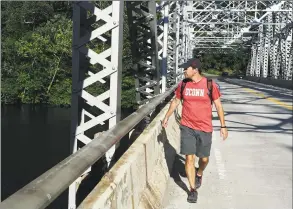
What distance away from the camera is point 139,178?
4707 millimetres

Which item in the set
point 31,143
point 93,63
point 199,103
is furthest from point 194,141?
point 31,143

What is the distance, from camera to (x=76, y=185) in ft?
18.0

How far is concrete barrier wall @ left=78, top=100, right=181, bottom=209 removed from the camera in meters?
3.20

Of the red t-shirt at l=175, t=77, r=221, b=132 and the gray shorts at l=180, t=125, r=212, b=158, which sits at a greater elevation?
the red t-shirt at l=175, t=77, r=221, b=132

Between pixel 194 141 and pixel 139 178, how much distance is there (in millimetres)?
1449

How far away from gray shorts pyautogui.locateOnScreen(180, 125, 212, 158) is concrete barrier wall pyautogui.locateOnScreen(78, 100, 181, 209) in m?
0.44

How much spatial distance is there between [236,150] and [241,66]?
11067cm

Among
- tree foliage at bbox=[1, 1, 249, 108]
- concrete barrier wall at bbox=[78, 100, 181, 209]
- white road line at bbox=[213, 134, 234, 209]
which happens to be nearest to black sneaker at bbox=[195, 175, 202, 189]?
white road line at bbox=[213, 134, 234, 209]

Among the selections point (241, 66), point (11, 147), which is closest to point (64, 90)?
point (11, 147)

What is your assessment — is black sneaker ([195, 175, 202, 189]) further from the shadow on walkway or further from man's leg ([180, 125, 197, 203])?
man's leg ([180, 125, 197, 203])

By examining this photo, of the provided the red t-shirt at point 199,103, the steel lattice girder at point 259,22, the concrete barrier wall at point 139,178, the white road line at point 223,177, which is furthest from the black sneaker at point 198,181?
the steel lattice girder at point 259,22

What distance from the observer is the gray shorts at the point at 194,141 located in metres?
5.89

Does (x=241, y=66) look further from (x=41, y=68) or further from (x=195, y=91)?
(x=195, y=91)

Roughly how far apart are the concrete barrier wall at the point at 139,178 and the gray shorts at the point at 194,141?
0.44 metres
